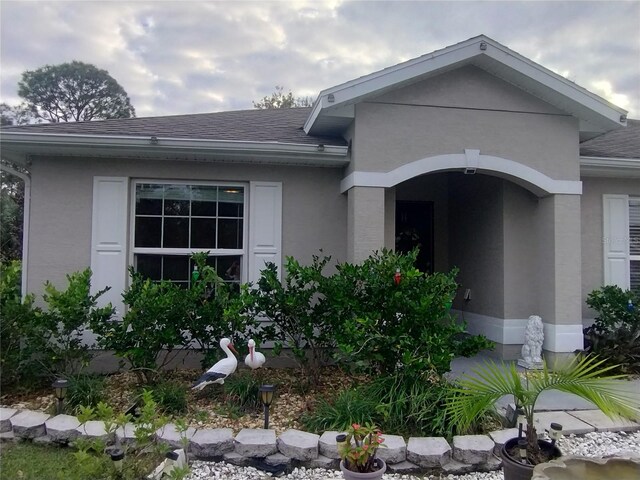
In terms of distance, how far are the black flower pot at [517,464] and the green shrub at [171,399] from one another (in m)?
3.25

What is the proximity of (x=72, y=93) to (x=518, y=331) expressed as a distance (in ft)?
128

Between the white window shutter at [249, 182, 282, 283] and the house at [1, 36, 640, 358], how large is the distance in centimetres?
2

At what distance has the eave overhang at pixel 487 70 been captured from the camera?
595 centimetres

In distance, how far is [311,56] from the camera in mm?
15016

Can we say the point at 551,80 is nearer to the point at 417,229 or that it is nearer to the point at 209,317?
the point at 417,229

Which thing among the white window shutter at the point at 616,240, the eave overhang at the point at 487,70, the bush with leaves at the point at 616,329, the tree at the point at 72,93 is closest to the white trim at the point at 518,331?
the bush with leaves at the point at 616,329

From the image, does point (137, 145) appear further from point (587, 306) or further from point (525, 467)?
point (587, 306)

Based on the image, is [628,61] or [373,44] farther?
[373,44]

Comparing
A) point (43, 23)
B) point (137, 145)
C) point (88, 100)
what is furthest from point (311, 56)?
point (88, 100)

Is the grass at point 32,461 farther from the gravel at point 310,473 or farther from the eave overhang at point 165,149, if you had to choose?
the eave overhang at point 165,149

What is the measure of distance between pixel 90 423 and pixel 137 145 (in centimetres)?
353

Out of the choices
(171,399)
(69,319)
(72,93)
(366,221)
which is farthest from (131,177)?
(72,93)

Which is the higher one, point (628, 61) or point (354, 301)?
point (628, 61)

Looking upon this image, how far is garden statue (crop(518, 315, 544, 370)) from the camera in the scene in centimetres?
653
